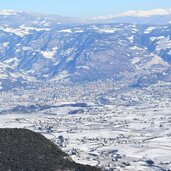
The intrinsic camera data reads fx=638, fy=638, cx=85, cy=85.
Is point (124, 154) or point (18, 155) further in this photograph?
point (124, 154)

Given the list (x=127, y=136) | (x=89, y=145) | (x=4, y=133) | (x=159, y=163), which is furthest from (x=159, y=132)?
(x=4, y=133)

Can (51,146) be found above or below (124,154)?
above

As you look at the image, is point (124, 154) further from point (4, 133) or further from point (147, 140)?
point (4, 133)

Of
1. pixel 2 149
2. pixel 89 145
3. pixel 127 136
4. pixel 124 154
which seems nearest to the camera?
pixel 2 149

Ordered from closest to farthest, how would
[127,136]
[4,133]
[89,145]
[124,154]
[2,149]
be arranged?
[2,149] < [4,133] < [124,154] < [89,145] < [127,136]

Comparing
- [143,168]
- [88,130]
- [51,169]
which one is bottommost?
[88,130]

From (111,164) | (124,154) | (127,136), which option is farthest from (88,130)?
(111,164)

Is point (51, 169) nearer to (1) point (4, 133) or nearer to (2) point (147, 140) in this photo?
(1) point (4, 133)
